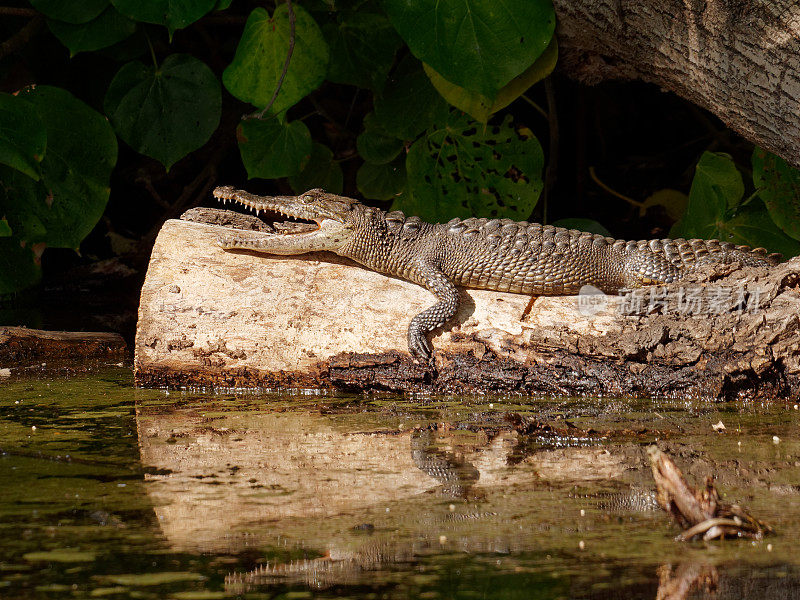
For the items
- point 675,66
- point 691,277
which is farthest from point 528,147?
point 691,277

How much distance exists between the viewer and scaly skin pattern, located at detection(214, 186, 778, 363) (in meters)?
4.39

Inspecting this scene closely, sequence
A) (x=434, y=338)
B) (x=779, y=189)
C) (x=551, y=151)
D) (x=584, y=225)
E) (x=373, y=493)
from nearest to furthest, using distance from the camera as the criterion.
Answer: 1. (x=373, y=493)
2. (x=434, y=338)
3. (x=779, y=189)
4. (x=584, y=225)
5. (x=551, y=151)

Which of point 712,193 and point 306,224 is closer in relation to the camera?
point 306,224

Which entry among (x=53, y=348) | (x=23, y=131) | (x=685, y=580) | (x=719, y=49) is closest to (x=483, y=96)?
(x=719, y=49)

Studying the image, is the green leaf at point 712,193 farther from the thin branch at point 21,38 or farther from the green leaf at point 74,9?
the thin branch at point 21,38

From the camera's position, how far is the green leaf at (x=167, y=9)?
442 cm

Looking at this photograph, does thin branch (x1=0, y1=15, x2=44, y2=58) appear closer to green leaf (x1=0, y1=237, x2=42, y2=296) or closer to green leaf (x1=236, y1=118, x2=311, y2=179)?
green leaf (x1=0, y1=237, x2=42, y2=296)

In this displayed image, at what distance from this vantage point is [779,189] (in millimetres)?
4668

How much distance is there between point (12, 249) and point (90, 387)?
61.5 inches

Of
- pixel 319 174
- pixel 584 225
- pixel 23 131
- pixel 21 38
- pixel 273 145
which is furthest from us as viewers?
pixel 319 174

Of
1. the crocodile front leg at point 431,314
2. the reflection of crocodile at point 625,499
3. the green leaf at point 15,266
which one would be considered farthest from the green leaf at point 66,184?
the reflection of crocodile at point 625,499

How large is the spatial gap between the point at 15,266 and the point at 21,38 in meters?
1.38

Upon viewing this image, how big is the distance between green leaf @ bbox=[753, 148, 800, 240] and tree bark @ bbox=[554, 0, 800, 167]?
0.65m

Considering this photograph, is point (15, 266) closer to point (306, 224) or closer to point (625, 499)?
point (306, 224)
